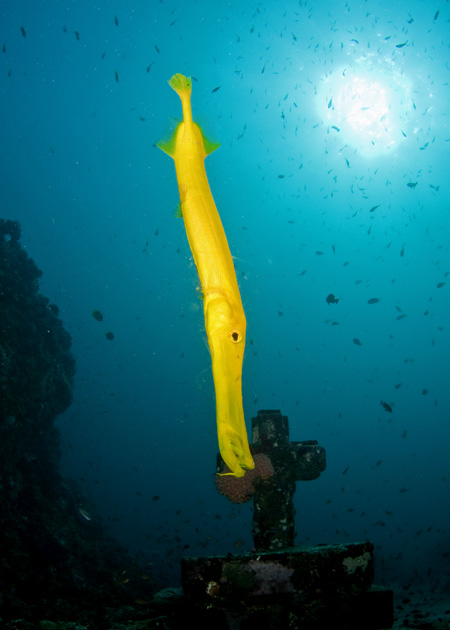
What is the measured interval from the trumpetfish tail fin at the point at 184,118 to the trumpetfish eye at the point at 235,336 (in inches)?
35.1

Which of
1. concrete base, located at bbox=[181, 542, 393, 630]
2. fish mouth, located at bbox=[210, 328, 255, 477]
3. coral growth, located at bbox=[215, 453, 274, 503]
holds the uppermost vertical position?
fish mouth, located at bbox=[210, 328, 255, 477]

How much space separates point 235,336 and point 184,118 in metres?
1.09

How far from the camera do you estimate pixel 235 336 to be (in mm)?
1312

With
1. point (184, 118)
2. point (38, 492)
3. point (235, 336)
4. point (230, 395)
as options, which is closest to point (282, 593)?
point (230, 395)

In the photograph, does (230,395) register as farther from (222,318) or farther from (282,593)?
(282,593)

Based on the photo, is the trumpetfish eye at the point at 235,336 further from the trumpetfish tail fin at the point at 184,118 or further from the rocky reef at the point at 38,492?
the rocky reef at the point at 38,492

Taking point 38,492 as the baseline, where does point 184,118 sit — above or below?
above

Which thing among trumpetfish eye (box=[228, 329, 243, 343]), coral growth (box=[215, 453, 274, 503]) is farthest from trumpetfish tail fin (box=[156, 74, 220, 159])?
coral growth (box=[215, 453, 274, 503])

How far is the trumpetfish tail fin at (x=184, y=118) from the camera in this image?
1639 mm

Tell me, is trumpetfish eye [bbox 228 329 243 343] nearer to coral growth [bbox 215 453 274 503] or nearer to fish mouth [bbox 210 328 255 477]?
fish mouth [bbox 210 328 255 477]

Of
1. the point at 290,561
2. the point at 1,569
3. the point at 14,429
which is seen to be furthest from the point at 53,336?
the point at 290,561

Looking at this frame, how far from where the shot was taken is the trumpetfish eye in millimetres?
1295

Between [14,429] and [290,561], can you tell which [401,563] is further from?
[290,561]

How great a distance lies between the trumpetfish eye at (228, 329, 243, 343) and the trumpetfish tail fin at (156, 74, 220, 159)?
2.92 feet
